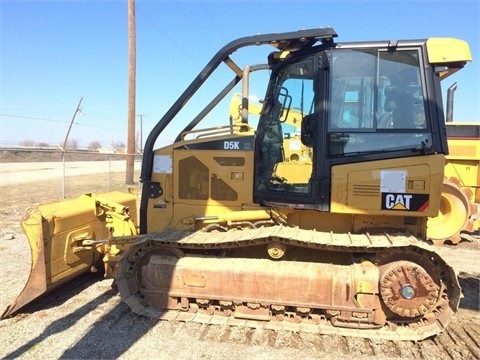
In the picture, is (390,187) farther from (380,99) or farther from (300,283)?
(300,283)

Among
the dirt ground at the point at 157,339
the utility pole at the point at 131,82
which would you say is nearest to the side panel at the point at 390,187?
the dirt ground at the point at 157,339

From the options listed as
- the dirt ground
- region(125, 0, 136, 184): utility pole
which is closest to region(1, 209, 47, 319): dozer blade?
the dirt ground

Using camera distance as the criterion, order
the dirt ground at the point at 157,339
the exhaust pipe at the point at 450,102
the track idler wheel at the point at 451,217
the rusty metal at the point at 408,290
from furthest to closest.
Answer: the exhaust pipe at the point at 450,102 → the track idler wheel at the point at 451,217 → the rusty metal at the point at 408,290 → the dirt ground at the point at 157,339

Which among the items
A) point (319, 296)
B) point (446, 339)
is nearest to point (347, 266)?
point (319, 296)

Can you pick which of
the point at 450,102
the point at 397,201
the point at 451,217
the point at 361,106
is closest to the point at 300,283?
the point at 397,201

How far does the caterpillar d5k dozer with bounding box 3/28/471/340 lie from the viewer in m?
4.05

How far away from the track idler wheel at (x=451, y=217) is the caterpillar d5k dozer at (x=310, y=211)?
A: 14.9ft

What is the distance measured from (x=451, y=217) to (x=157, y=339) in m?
6.90

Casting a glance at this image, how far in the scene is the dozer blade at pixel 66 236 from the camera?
4.48 metres

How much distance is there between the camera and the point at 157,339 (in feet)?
13.2

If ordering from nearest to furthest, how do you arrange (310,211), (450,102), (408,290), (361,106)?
(408,290)
(361,106)
(310,211)
(450,102)

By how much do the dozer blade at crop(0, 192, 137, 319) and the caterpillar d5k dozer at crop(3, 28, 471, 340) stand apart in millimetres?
21

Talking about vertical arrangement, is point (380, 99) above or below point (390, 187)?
above

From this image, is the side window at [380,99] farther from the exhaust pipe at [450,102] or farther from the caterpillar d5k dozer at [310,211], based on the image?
the exhaust pipe at [450,102]
